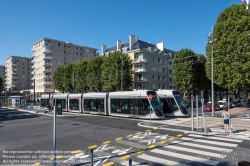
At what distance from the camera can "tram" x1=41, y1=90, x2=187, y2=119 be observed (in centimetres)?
1927

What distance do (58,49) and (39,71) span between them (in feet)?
37.1

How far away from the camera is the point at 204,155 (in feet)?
27.0

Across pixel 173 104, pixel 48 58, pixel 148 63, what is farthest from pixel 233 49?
pixel 48 58

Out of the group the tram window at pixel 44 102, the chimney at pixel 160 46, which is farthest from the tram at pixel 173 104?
the chimney at pixel 160 46

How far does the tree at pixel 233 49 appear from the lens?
26.8 meters

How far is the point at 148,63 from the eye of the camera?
53031mm

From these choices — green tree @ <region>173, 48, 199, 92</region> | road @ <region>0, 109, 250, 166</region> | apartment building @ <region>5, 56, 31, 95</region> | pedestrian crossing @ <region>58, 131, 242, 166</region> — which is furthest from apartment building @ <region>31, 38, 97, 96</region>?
pedestrian crossing @ <region>58, 131, 242, 166</region>

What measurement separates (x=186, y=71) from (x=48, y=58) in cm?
5054

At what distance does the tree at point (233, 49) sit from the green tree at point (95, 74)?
83.2 feet

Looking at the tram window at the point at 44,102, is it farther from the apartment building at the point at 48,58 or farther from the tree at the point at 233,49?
the apartment building at the point at 48,58

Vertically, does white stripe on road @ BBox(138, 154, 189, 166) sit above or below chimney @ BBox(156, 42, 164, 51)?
below

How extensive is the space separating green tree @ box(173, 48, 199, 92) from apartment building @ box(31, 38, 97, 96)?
48.0 m

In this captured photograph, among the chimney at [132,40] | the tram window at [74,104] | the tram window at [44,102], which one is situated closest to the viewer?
the tram window at [74,104]

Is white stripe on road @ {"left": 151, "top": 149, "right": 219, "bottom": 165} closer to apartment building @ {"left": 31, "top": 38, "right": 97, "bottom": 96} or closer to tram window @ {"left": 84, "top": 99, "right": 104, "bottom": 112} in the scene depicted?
tram window @ {"left": 84, "top": 99, "right": 104, "bottom": 112}
